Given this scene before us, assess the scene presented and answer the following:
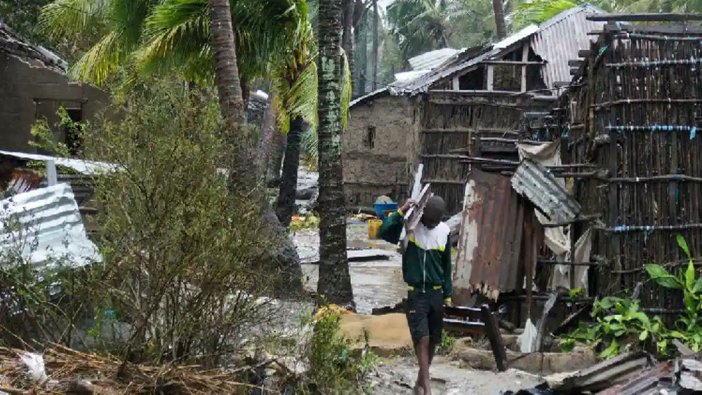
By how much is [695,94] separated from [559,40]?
499 inches

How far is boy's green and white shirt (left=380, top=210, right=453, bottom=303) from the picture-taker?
24.9 ft

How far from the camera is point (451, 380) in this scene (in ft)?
27.7

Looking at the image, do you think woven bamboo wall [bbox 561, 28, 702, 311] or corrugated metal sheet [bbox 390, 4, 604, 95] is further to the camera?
corrugated metal sheet [bbox 390, 4, 604, 95]

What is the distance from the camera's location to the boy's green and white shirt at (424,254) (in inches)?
298

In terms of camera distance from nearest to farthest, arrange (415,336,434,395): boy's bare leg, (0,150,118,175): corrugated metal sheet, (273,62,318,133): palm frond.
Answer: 1. (0,150,118,175): corrugated metal sheet
2. (415,336,434,395): boy's bare leg
3. (273,62,318,133): palm frond

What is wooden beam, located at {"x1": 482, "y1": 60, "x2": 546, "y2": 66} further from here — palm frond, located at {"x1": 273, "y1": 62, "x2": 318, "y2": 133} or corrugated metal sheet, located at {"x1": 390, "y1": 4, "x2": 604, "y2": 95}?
palm frond, located at {"x1": 273, "y1": 62, "x2": 318, "y2": 133}

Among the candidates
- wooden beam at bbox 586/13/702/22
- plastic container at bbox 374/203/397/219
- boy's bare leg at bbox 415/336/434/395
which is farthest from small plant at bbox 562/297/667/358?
plastic container at bbox 374/203/397/219

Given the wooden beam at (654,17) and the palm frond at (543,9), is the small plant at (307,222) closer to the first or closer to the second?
the palm frond at (543,9)

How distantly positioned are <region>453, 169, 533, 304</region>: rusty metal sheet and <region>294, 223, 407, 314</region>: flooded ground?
95.4 inches

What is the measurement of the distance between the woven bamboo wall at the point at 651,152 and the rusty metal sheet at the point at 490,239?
989mm

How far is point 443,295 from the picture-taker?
25.5ft

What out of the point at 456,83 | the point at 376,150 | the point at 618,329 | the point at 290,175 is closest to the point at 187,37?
the point at 290,175

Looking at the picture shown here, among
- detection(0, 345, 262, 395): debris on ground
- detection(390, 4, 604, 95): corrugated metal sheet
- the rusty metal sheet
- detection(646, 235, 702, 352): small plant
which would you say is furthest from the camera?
detection(390, 4, 604, 95): corrugated metal sheet

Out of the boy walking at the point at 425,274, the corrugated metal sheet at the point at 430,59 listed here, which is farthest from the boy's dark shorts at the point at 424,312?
the corrugated metal sheet at the point at 430,59
